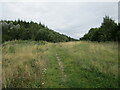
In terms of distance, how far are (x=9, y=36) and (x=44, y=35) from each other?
11.4 m

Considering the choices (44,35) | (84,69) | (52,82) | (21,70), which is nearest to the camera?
(52,82)

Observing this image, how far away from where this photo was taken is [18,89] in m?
6.34

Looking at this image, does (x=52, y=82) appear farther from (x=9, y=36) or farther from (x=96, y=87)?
(x=9, y=36)

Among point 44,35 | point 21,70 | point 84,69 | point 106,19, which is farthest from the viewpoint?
point 44,35

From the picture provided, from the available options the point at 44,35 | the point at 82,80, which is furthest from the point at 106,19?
the point at 44,35

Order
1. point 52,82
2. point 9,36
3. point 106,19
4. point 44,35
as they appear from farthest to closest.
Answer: point 44,35, point 9,36, point 106,19, point 52,82

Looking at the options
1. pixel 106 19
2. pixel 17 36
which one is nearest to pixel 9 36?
pixel 17 36

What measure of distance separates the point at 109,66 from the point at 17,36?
166ft

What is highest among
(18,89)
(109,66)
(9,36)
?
(9,36)

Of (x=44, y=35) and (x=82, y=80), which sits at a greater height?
(x=44, y=35)

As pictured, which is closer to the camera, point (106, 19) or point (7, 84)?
point (7, 84)

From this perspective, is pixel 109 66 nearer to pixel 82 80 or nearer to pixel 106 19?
pixel 82 80

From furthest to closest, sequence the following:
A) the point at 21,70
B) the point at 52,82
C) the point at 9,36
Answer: the point at 9,36, the point at 21,70, the point at 52,82

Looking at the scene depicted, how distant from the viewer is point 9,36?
2135 inches
